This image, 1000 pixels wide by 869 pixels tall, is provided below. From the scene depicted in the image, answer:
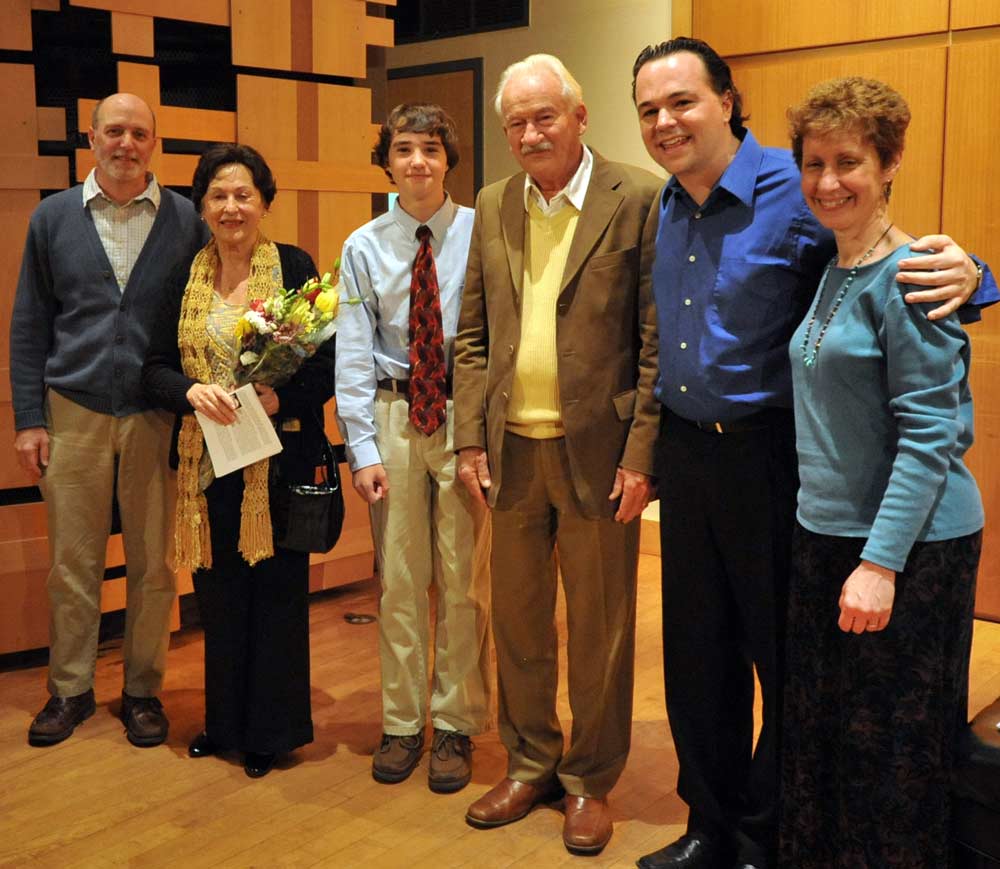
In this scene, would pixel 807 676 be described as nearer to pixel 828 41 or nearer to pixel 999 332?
pixel 999 332

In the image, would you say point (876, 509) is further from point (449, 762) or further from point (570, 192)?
point (449, 762)

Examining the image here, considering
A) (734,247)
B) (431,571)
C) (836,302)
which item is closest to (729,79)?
(734,247)

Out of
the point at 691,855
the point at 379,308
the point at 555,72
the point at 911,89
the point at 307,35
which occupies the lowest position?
the point at 691,855

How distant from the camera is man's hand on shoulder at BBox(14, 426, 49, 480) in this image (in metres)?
3.63

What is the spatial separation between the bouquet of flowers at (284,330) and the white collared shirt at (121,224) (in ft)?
2.23

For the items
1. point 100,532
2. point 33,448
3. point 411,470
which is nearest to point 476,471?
point 411,470

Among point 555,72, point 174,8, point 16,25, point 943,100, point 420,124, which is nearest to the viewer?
point 555,72

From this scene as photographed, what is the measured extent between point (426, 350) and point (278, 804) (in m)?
1.29

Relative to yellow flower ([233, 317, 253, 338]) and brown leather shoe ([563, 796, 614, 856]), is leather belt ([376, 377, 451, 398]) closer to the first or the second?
yellow flower ([233, 317, 253, 338])

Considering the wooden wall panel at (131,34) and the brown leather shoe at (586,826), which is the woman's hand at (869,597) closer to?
the brown leather shoe at (586,826)

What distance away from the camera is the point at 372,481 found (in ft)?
10.4

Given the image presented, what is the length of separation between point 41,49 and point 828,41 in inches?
122

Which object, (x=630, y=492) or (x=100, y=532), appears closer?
(x=630, y=492)

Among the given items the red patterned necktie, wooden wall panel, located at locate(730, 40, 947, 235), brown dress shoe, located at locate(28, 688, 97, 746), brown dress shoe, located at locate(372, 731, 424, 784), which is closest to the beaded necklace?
the red patterned necktie
